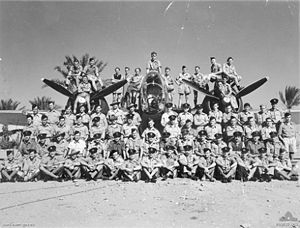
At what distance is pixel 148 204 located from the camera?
19.7ft

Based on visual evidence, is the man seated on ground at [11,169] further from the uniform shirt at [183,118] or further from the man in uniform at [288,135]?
the man in uniform at [288,135]

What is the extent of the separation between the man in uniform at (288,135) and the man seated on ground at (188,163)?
2.98 meters

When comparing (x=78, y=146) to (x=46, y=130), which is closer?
(x=78, y=146)

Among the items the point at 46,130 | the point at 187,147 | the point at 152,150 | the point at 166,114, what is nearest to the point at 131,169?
the point at 152,150

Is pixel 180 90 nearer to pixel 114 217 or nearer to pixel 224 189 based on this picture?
pixel 224 189

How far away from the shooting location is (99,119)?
1016 cm

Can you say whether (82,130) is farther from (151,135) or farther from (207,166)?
(207,166)

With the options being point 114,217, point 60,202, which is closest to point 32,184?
point 60,202

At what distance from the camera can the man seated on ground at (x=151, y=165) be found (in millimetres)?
8117

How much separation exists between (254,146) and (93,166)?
454 cm

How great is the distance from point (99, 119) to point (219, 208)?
5.49 metres

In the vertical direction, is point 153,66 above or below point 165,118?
above

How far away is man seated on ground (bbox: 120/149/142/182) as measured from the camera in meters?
8.16

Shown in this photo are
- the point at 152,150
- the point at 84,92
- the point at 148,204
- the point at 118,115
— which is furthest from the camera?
the point at 84,92
